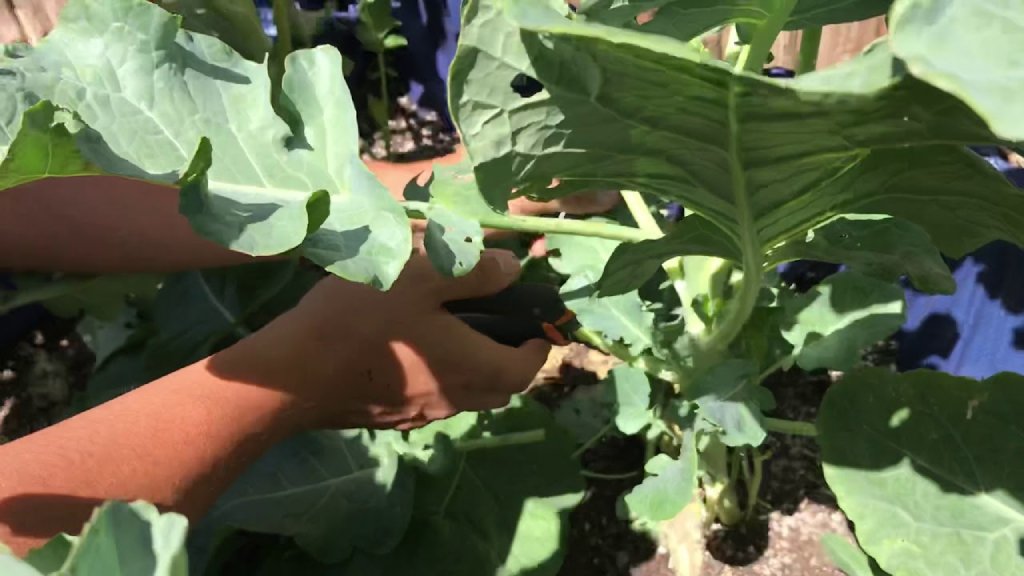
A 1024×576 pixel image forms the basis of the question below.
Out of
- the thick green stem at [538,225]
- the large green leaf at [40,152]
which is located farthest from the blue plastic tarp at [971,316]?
the large green leaf at [40,152]

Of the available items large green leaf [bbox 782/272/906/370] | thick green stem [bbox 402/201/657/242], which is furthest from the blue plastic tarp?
thick green stem [bbox 402/201/657/242]

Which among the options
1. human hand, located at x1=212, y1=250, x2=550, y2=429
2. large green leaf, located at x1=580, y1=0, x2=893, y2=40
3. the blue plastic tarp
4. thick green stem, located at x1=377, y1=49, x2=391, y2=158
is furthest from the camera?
thick green stem, located at x1=377, y1=49, x2=391, y2=158

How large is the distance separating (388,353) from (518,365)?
0.50 ft

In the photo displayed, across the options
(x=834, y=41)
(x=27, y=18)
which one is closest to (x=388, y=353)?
(x=834, y=41)

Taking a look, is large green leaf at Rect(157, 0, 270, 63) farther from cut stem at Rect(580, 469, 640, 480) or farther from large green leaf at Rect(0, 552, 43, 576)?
large green leaf at Rect(0, 552, 43, 576)

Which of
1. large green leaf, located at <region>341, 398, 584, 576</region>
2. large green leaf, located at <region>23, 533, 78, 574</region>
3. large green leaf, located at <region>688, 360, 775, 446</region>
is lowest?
large green leaf, located at <region>341, 398, 584, 576</region>

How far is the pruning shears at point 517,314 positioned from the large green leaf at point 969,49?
685 millimetres

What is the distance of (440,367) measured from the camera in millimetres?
979

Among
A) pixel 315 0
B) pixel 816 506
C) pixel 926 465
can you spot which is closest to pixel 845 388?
pixel 926 465

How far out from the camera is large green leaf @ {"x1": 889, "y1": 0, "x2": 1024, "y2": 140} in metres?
0.39

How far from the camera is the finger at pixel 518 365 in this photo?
980 mm

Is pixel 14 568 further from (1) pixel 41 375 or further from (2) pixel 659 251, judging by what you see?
(1) pixel 41 375

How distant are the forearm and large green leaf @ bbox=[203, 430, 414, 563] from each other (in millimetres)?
81

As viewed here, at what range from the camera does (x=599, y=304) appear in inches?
40.7
